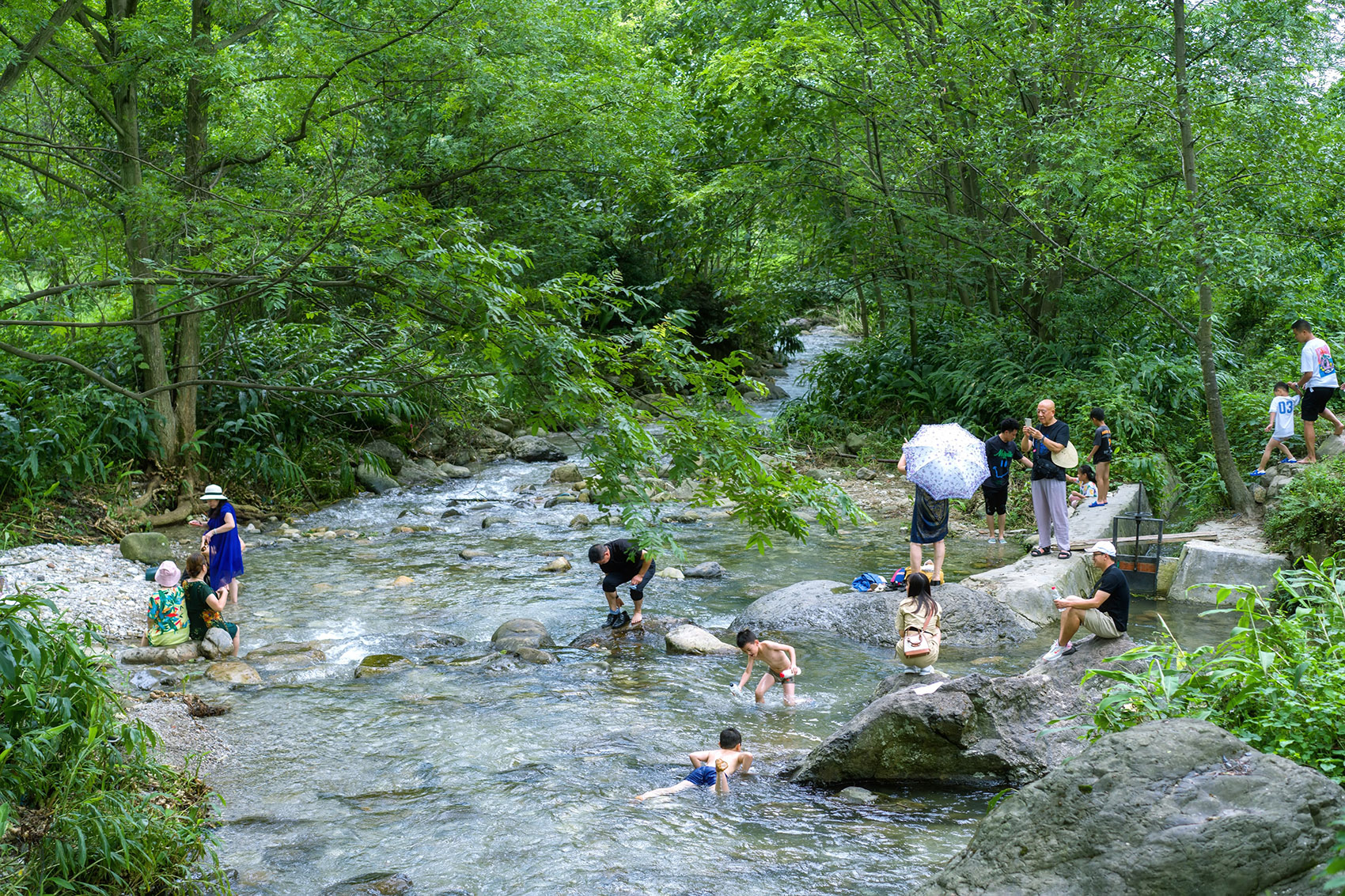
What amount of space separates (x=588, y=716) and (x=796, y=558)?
19.4ft

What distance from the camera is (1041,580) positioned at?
395 inches

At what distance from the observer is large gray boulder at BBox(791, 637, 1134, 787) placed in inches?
245

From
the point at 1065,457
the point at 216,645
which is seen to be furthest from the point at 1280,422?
the point at 216,645

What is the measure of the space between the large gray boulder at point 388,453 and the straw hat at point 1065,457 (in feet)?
39.4

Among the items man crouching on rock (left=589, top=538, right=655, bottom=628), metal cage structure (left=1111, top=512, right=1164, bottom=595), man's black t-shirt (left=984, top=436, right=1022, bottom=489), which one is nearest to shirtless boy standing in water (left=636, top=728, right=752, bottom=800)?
man crouching on rock (left=589, top=538, right=655, bottom=628)

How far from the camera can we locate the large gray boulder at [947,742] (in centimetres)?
623

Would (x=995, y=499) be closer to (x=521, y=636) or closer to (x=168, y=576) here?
(x=521, y=636)

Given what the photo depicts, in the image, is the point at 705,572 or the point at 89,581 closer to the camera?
the point at 89,581

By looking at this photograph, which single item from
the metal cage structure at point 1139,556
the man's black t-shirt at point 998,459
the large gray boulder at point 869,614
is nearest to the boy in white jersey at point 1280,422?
the metal cage structure at point 1139,556

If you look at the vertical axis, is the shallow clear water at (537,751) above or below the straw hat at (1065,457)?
below

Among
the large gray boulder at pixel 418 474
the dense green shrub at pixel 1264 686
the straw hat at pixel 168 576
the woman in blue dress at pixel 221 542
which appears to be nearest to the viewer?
the dense green shrub at pixel 1264 686

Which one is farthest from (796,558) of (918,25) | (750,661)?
(918,25)

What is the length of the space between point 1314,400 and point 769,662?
8335 millimetres

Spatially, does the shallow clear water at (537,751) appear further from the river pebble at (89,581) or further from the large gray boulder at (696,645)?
the river pebble at (89,581)
